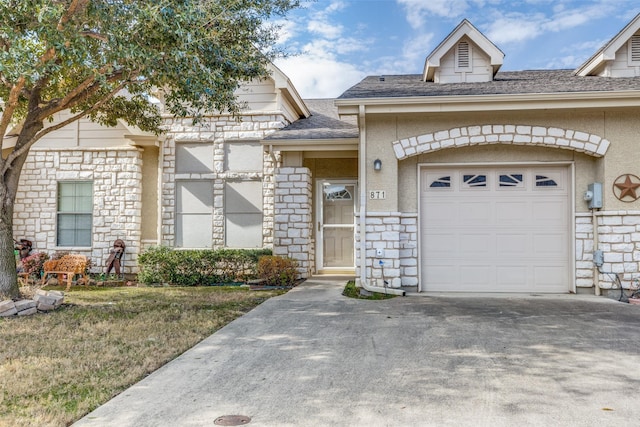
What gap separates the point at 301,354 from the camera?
4.66 m

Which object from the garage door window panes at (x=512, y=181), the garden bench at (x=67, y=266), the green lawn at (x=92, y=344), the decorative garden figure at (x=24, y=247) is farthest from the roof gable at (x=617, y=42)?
the decorative garden figure at (x=24, y=247)

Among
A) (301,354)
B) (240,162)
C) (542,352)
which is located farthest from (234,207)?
(542,352)

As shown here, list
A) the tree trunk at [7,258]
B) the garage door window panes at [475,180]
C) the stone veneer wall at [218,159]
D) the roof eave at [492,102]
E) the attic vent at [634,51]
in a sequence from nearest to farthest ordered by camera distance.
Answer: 1. the tree trunk at [7,258]
2. the roof eave at [492,102]
3. the garage door window panes at [475,180]
4. the attic vent at [634,51]
5. the stone veneer wall at [218,159]

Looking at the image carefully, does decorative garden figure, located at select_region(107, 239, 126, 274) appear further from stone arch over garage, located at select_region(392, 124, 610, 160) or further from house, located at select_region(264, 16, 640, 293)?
stone arch over garage, located at select_region(392, 124, 610, 160)

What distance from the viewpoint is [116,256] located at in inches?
416

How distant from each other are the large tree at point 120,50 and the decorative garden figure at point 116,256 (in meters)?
3.14

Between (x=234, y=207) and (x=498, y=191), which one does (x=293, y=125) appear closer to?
(x=234, y=207)

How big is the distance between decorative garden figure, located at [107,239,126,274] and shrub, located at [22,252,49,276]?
1391 mm

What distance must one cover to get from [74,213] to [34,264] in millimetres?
1418

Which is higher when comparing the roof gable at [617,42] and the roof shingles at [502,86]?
the roof gable at [617,42]

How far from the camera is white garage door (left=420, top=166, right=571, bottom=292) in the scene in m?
8.31

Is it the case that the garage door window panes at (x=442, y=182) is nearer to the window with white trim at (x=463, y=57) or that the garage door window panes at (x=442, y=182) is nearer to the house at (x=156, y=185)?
the window with white trim at (x=463, y=57)

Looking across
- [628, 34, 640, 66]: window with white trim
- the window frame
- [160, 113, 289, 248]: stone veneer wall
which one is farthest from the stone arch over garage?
[160, 113, 289, 248]: stone veneer wall

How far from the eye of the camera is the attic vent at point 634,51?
8.60m
